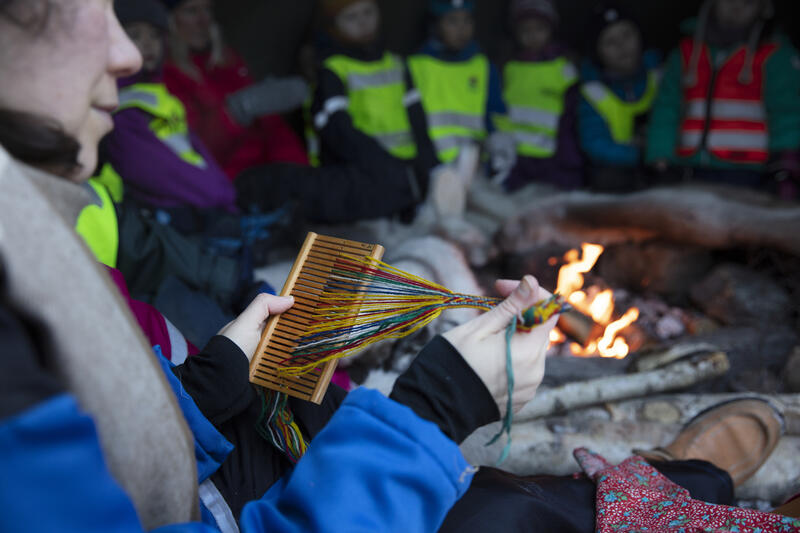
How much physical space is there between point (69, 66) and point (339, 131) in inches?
138

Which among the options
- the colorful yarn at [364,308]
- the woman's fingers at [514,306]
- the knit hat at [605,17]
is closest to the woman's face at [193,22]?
the knit hat at [605,17]

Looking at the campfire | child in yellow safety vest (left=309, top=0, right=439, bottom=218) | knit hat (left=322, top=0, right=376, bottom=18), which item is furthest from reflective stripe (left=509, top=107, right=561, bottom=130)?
the campfire

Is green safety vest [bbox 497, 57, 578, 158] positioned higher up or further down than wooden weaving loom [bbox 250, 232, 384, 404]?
further down

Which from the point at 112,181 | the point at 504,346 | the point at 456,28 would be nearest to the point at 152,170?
the point at 112,181

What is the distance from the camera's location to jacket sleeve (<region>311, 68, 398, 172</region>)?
4297 mm

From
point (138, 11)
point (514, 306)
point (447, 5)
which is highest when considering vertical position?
point (138, 11)

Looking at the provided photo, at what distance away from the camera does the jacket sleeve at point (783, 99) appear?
4.16m

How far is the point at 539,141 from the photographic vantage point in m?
4.98

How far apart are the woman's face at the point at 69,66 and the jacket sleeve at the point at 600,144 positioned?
14.0 ft

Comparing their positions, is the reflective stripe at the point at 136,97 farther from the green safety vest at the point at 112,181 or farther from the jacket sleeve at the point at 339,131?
the jacket sleeve at the point at 339,131

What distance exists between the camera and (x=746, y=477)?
6.57ft

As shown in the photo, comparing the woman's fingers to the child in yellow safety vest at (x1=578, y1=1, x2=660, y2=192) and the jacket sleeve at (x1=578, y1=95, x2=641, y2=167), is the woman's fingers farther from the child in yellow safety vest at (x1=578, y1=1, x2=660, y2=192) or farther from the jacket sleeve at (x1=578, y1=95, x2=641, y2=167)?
the jacket sleeve at (x1=578, y1=95, x2=641, y2=167)

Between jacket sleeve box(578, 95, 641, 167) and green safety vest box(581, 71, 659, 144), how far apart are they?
1.6 inches

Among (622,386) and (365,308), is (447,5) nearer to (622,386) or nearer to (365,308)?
(622,386)
